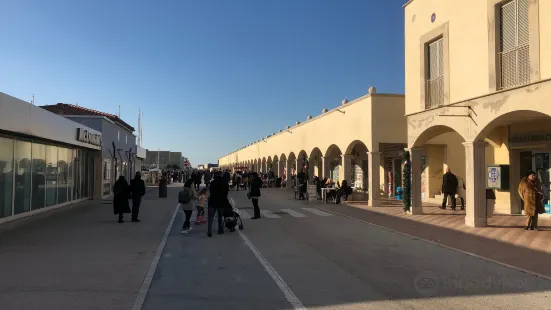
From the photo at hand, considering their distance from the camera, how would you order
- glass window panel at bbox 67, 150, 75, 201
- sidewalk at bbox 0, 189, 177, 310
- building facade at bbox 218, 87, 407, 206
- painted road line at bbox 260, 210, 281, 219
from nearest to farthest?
sidewalk at bbox 0, 189, 177, 310
painted road line at bbox 260, 210, 281, 219
building facade at bbox 218, 87, 407, 206
glass window panel at bbox 67, 150, 75, 201

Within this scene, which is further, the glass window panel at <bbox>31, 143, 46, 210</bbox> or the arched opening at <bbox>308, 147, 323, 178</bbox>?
the arched opening at <bbox>308, 147, 323, 178</bbox>

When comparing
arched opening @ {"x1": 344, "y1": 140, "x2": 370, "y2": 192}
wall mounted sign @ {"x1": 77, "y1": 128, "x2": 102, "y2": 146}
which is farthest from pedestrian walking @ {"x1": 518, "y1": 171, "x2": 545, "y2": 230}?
wall mounted sign @ {"x1": 77, "y1": 128, "x2": 102, "y2": 146}

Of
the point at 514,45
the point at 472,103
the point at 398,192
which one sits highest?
the point at 514,45

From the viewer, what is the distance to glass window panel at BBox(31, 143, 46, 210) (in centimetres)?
1636

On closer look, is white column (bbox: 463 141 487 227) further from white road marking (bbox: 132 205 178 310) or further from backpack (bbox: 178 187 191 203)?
white road marking (bbox: 132 205 178 310)

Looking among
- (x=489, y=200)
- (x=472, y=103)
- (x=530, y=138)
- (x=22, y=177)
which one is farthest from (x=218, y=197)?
(x=530, y=138)

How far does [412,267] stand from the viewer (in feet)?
26.3

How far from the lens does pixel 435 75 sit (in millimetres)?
15938

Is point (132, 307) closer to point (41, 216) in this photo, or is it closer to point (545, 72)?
point (545, 72)

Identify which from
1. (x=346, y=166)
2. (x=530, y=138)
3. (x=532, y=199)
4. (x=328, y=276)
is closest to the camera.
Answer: (x=328, y=276)

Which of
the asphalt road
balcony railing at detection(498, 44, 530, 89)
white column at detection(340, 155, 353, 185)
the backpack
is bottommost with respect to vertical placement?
the asphalt road

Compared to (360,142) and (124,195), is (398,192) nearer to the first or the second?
(360,142)

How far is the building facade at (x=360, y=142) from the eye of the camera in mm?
20109

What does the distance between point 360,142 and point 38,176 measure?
1507 centimetres
